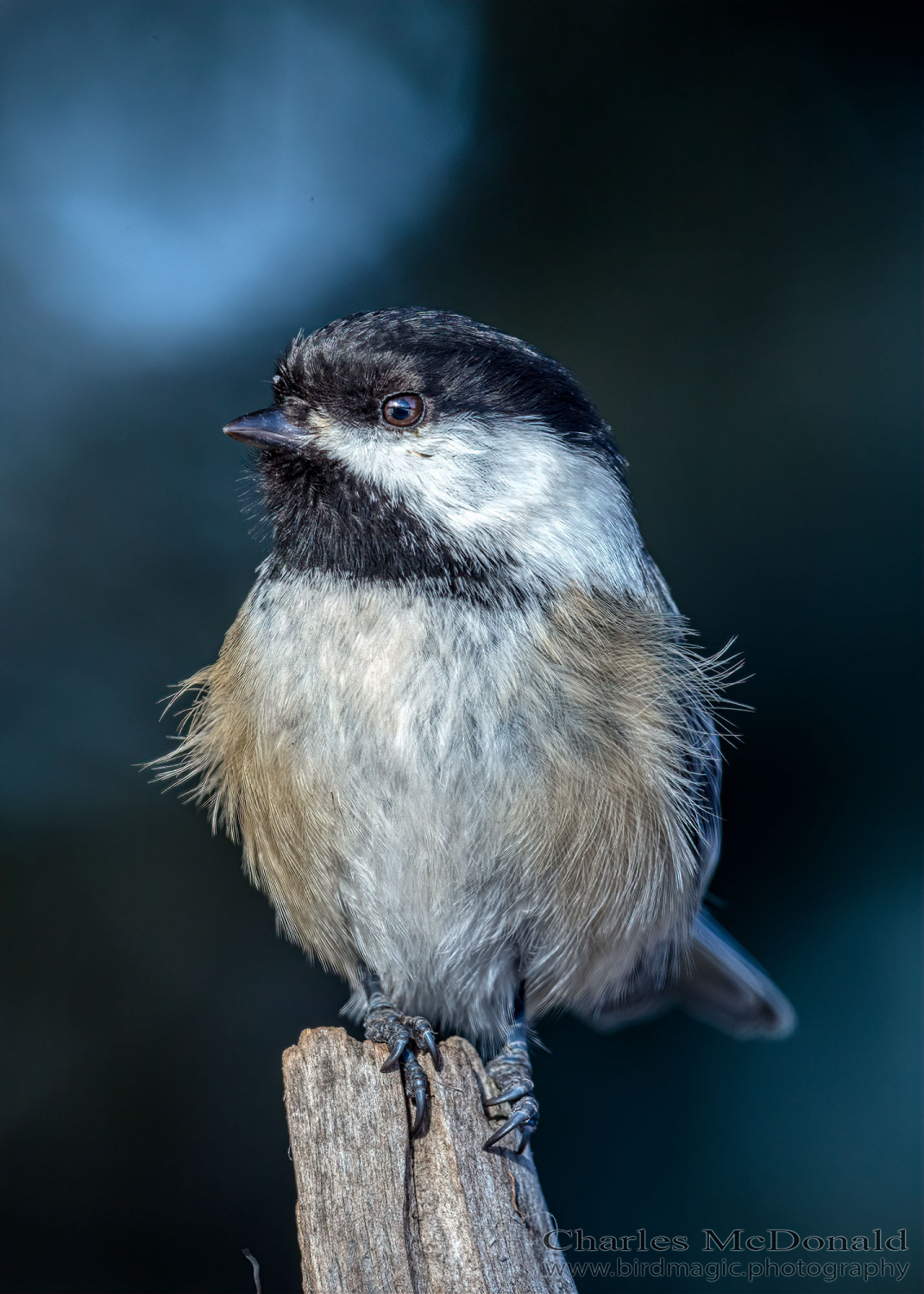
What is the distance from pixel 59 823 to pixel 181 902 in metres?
0.33

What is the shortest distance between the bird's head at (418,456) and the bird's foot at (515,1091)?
0.74 m

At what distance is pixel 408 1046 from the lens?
1340 mm

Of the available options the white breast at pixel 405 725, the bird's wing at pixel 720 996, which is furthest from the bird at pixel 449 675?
the bird's wing at pixel 720 996

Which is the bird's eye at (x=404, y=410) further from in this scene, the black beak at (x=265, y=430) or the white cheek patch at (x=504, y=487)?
the black beak at (x=265, y=430)

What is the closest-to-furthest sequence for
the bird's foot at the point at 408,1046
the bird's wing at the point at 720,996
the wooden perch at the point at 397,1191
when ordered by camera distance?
1. the wooden perch at the point at 397,1191
2. the bird's foot at the point at 408,1046
3. the bird's wing at the point at 720,996

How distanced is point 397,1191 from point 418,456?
0.97 metres

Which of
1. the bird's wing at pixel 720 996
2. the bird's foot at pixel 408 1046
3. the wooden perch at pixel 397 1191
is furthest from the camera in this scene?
the bird's wing at pixel 720 996

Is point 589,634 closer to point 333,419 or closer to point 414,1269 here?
point 333,419

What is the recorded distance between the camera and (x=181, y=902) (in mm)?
2203

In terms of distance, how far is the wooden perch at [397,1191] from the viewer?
1150 mm

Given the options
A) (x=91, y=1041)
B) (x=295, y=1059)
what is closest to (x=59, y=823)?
(x=91, y=1041)

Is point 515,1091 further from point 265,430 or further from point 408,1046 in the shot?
point 265,430

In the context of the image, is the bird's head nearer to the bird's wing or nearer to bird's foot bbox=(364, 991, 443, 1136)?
bird's foot bbox=(364, 991, 443, 1136)

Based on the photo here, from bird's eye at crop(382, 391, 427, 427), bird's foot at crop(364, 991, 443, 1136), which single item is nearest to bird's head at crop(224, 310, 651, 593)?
bird's eye at crop(382, 391, 427, 427)
